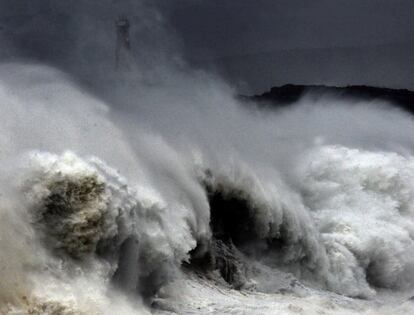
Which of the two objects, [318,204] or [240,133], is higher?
[240,133]

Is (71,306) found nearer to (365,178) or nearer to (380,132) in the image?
(365,178)

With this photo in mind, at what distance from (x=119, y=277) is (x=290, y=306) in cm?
286

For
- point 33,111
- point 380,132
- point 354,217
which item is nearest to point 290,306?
point 33,111

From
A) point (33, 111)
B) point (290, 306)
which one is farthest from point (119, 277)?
point (33, 111)

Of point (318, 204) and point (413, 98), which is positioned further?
point (413, 98)

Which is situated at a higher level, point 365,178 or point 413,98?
point 413,98

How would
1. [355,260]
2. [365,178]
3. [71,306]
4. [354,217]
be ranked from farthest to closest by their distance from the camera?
[365,178], [354,217], [355,260], [71,306]

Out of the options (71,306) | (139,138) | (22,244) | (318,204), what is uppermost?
(318,204)

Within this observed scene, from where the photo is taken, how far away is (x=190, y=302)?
36.8 feet

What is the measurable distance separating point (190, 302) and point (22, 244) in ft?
11.0

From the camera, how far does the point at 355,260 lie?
720 inches

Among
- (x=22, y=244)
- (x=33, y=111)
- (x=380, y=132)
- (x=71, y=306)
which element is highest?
(x=380, y=132)

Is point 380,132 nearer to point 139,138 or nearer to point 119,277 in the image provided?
point 139,138

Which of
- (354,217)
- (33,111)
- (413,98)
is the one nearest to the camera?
(33,111)
